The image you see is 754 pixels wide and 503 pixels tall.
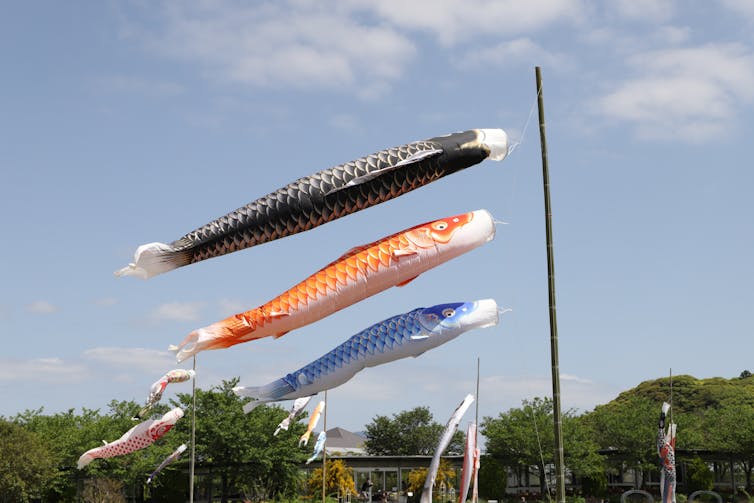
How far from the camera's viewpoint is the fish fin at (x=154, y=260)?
14.9 metres

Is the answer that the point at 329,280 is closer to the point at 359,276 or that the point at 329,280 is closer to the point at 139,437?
the point at 359,276

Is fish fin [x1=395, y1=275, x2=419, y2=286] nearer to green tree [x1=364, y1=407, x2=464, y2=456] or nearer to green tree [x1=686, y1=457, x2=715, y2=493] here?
green tree [x1=686, y1=457, x2=715, y2=493]

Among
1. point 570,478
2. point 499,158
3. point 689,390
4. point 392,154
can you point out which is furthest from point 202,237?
point 689,390

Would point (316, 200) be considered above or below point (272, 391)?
above

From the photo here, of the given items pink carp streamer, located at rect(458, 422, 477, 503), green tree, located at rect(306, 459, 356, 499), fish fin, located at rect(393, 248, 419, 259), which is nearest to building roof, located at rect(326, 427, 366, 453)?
green tree, located at rect(306, 459, 356, 499)

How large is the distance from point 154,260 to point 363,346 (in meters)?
4.04

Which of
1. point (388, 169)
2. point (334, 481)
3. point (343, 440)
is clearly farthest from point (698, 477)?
point (343, 440)

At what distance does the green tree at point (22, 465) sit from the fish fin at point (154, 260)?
32335 millimetres

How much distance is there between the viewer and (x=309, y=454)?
1954 inches

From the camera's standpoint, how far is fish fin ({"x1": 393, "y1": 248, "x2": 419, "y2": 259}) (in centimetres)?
1596

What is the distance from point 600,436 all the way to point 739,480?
1091cm

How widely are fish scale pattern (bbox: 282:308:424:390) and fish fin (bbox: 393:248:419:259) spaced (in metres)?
1.35

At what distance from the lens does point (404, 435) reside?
3406 inches

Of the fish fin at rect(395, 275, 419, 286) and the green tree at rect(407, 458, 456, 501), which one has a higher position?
the fish fin at rect(395, 275, 419, 286)
